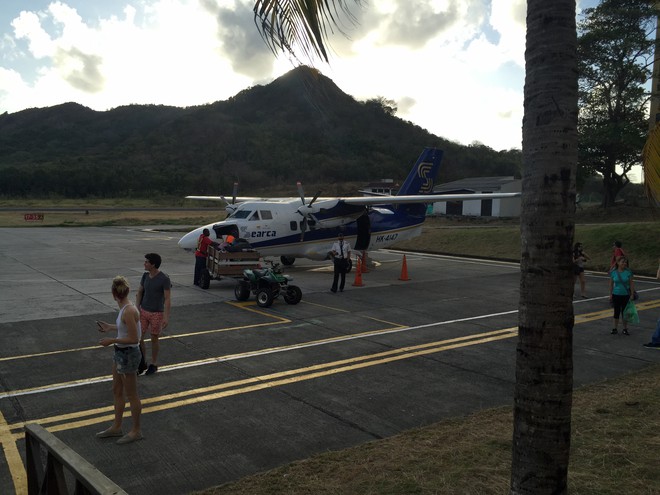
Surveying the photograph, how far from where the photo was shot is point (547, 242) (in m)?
3.24

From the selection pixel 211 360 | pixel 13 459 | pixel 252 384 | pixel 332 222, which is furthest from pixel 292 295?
pixel 13 459

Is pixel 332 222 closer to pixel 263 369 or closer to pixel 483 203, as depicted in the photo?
pixel 263 369

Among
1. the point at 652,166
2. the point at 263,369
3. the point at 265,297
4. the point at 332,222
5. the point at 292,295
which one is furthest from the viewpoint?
the point at 332,222

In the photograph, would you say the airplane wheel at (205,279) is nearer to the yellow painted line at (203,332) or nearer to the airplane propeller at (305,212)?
the yellow painted line at (203,332)

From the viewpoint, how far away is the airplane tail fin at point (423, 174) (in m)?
25.3

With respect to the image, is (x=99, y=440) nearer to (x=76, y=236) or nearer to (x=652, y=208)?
(x=652, y=208)

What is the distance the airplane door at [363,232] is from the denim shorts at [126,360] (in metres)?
16.8

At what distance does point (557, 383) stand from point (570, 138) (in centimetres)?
156

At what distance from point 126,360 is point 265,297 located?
805cm

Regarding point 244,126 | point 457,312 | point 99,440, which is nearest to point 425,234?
point 457,312

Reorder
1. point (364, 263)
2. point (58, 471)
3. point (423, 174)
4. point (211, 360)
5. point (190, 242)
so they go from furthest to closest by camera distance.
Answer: point (423, 174)
point (364, 263)
point (190, 242)
point (211, 360)
point (58, 471)

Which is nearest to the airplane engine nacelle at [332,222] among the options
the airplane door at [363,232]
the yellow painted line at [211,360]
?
the airplane door at [363,232]

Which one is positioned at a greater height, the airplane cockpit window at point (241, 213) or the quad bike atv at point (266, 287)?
the airplane cockpit window at point (241, 213)

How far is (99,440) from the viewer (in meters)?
6.38
